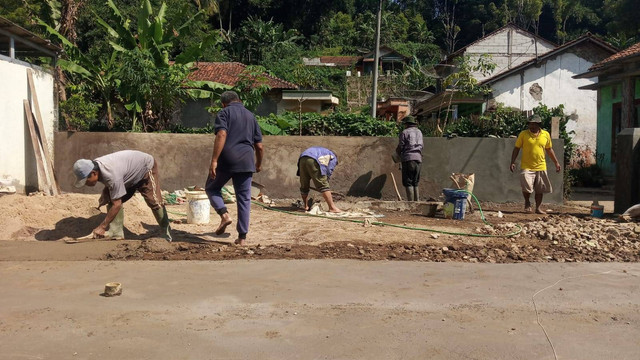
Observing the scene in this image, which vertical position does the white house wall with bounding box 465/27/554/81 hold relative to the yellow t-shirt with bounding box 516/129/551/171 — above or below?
above

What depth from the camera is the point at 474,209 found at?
36.8 ft

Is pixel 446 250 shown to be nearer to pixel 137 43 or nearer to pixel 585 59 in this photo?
pixel 137 43

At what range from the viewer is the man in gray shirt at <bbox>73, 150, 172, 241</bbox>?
666 centimetres

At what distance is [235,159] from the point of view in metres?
7.10

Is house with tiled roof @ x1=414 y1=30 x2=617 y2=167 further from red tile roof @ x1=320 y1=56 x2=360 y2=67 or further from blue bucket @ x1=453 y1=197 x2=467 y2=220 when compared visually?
red tile roof @ x1=320 y1=56 x2=360 y2=67

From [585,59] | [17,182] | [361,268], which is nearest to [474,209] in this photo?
[361,268]

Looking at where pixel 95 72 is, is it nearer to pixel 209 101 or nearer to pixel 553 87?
pixel 209 101

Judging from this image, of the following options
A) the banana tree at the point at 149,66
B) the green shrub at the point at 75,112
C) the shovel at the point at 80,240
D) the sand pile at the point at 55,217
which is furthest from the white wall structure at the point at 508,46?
the shovel at the point at 80,240

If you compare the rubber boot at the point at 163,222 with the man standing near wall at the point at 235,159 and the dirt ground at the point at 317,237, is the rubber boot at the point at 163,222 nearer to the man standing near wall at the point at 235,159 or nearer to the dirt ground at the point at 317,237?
the dirt ground at the point at 317,237

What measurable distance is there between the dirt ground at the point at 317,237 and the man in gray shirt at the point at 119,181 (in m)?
0.21

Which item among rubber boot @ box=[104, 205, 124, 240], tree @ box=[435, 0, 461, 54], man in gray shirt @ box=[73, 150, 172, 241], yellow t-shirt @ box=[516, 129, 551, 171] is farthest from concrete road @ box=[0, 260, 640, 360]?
tree @ box=[435, 0, 461, 54]

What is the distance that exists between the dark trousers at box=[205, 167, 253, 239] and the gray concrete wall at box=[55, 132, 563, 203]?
16.8 feet

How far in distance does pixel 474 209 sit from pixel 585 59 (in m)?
19.2

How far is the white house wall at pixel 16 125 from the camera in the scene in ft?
34.5
